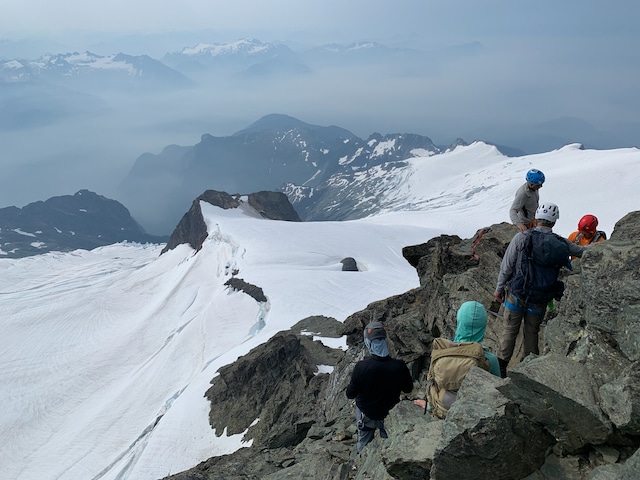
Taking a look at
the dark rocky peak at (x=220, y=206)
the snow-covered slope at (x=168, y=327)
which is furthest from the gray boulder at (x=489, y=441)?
the dark rocky peak at (x=220, y=206)

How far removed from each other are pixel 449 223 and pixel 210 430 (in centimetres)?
7767

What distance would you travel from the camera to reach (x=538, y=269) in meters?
7.52

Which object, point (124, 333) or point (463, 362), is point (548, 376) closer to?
point (463, 362)

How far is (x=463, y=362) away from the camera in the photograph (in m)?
6.17

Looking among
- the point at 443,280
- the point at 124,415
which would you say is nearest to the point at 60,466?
the point at 124,415

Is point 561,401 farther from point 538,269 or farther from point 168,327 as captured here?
point 168,327

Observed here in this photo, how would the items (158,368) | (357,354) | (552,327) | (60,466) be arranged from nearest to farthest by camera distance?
(552,327) → (357,354) → (60,466) → (158,368)

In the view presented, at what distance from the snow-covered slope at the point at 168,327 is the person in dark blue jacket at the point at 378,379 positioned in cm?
1625

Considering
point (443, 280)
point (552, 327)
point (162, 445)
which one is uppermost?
point (552, 327)

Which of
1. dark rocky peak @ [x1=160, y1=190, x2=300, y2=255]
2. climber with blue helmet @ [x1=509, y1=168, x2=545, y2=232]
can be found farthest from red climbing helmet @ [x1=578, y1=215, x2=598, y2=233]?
dark rocky peak @ [x1=160, y1=190, x2=300, y2=255]

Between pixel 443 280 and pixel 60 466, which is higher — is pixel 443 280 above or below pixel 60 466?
above

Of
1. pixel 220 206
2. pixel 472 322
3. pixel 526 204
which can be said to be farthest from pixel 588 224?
pixel 220 206

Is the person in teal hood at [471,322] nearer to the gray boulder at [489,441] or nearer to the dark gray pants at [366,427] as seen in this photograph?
the gray boulder at [489,441]

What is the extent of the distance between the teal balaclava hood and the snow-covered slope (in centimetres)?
1832
